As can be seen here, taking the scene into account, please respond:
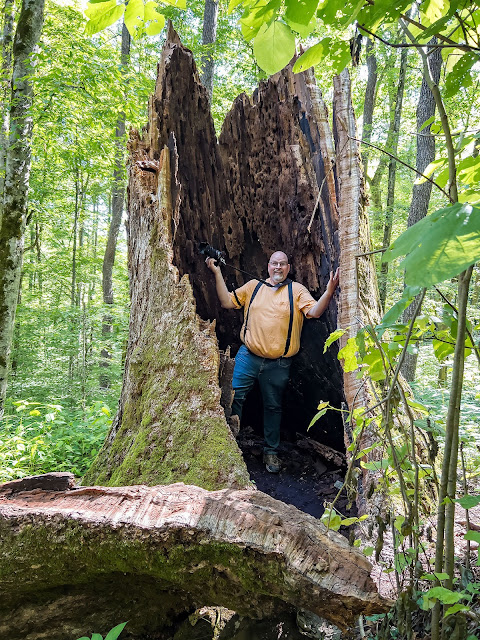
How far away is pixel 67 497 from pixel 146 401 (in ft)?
4.19

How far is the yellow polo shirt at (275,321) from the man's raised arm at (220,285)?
32 cm

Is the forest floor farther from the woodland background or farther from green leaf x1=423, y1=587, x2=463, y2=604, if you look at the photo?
green leaf x1=423, y1=587, x2=463, y2=604

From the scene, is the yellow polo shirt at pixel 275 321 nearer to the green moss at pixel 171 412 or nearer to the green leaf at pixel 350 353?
the green moss at pixel 171 412

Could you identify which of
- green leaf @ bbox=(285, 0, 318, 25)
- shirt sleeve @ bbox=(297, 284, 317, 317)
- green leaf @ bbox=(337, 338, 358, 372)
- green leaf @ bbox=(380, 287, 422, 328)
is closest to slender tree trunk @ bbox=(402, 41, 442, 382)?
shirt sleeve @ bbox=(297, 284, 317, 317)

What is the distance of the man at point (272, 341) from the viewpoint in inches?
175

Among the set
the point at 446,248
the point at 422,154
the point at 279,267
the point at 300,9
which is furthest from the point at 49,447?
the point at 422,154

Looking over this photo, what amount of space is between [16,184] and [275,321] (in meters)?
4.25

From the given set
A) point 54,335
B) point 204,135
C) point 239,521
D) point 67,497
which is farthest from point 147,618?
point 54,335

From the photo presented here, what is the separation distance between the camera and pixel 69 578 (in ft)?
5.98

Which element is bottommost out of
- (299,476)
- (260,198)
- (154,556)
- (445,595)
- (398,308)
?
(299,476)

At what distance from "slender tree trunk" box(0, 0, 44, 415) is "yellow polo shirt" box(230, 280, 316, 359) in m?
3.55

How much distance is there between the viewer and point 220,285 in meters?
4.75

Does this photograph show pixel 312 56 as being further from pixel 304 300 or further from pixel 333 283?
pixel 304 300

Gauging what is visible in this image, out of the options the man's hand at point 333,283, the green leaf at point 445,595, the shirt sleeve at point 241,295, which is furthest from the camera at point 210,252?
the green leaf at point 445,595
